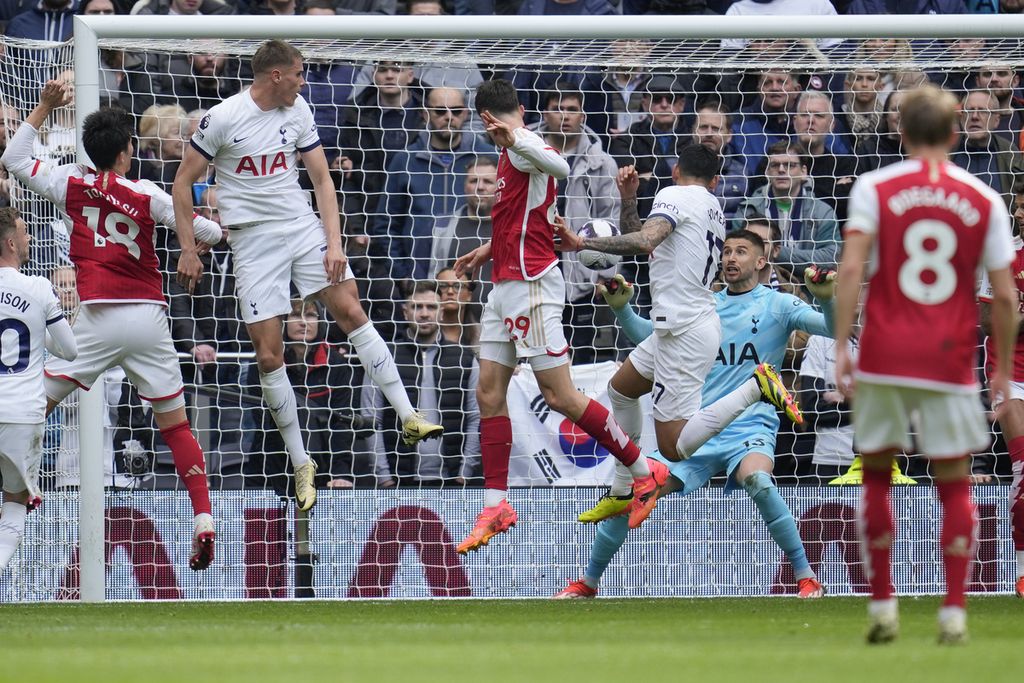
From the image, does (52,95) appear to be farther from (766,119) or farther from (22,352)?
(766,119)

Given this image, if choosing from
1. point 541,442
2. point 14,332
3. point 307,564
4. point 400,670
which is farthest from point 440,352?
point 400,670

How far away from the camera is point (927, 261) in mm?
5883

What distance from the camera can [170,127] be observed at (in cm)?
1098

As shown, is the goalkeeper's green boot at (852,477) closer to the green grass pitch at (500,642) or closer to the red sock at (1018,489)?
the red sock at (1018,489)

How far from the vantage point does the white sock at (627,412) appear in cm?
973

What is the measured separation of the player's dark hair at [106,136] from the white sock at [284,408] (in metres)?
1.61

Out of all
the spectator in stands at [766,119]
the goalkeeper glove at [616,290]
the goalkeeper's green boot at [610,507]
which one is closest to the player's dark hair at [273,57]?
the goalkeeper glove at [616,290]

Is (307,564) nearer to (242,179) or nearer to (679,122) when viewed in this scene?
(242,179)

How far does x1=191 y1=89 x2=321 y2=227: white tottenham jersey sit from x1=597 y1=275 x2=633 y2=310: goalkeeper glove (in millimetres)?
1995

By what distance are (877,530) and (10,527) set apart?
5.45 m

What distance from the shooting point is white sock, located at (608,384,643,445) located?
31.9ft

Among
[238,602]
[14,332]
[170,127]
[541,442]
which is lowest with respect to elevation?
[238,602]

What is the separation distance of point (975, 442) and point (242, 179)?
4.89 metres

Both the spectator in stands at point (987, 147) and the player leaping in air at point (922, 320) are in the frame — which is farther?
the spectator in stands at point (987, 147)
